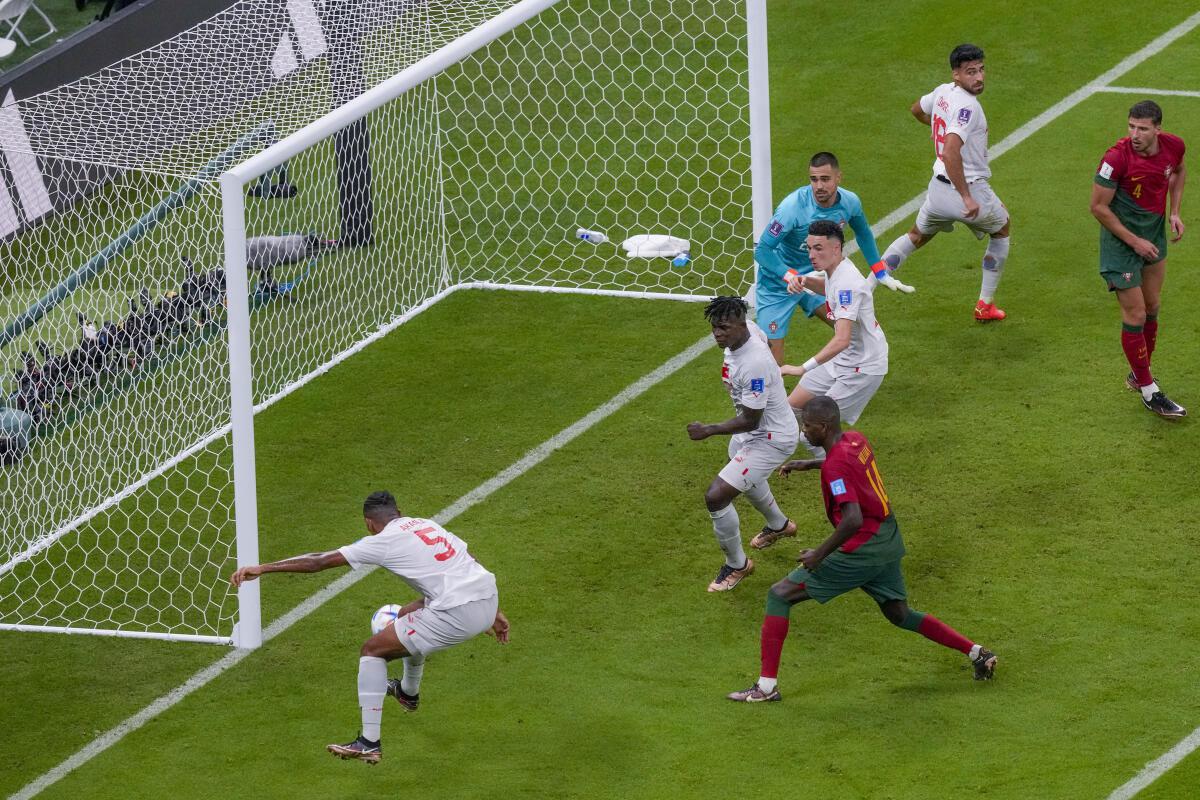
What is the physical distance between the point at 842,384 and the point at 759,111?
9.45 ft

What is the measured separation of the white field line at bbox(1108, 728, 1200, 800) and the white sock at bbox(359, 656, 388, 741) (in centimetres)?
325

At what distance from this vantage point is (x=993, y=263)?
12789 millimetres

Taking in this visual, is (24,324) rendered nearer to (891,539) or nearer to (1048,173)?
(891,539)

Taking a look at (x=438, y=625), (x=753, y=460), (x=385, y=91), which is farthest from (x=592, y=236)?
(x=438, y=625)

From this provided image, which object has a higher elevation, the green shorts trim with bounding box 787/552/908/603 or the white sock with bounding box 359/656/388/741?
the green shorts trim with bounding box 787/552/908/603

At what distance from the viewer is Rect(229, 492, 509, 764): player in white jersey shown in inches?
341

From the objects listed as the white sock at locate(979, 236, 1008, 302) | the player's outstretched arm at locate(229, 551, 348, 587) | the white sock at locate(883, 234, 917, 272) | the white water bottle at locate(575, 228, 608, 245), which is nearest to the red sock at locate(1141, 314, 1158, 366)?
the white sock at locate(979, 236, 1008, 302)

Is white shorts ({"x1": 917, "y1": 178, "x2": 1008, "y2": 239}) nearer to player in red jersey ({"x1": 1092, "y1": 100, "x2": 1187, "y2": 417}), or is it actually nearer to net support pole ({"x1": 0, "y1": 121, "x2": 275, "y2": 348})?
player in red jersey ({"x1": 1092, "y1": 100, "x2": 1187, "y2": 417})

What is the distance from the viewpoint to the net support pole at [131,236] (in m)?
11.1

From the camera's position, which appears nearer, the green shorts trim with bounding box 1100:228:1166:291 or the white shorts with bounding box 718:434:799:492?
the white shorts with bounding box 718:434:799:492

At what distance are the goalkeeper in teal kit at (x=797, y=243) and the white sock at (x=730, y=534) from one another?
1.51 meters

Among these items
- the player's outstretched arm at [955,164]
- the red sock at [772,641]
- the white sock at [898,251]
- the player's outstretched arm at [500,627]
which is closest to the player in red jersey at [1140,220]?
the player's outstretched arm at [955,164]

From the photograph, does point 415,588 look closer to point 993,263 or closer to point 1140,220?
point 1140,220

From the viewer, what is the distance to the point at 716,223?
48.5 ft
